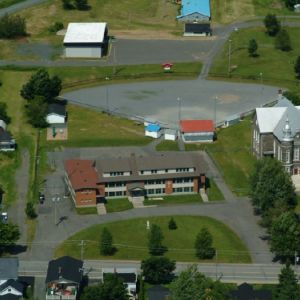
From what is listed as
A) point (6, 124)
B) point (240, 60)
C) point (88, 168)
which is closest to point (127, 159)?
point (88, 168)

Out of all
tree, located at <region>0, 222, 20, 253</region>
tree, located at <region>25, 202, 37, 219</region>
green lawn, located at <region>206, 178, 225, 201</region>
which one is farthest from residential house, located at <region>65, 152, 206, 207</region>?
tree, located at <region>0, 222, 20, 253</region>

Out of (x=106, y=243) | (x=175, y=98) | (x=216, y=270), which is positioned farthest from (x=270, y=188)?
(x=175, y=98)

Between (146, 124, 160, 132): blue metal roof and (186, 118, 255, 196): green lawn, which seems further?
(146, 124, 160, 132): blue metal roof

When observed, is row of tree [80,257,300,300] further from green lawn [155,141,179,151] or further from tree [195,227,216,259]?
green lawn [155,141,179,151]

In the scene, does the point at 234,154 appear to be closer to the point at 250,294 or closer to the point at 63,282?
the point at 250,294

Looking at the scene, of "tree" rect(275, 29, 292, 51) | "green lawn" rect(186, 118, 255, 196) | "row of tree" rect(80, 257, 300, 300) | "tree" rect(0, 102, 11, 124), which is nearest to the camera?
"row of tree" rect(80, 257, 300, 300)

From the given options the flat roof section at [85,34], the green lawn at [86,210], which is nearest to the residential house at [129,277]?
the green lawn at [86,210]
